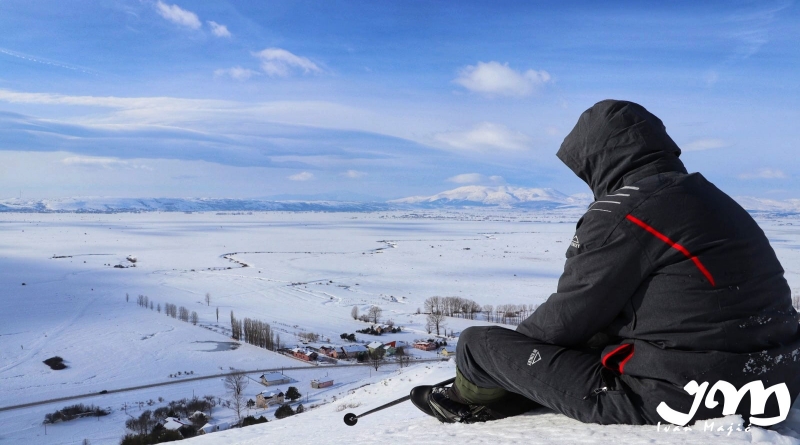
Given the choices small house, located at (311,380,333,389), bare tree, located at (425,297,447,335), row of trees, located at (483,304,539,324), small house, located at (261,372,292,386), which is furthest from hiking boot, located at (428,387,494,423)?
bare tree, located at (425,297,447,335)

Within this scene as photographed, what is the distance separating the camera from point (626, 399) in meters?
1.37

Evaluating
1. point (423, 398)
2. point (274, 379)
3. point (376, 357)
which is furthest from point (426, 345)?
point (423, 398)

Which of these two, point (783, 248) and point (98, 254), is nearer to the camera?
point (783, 248)

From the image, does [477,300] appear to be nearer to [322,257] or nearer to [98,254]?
[322,257]

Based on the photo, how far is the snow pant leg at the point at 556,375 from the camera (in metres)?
1.40

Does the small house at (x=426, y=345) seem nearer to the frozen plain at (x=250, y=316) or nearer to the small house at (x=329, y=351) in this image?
the frozen plain at (x=250, y=316)

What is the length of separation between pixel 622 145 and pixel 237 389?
494 inches

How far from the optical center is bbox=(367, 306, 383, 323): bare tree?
20962 millimetres

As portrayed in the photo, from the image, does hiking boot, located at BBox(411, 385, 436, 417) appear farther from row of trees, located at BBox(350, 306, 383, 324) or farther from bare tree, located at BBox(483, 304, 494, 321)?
row of trees, located at BBox(350, 306, 383, 324)

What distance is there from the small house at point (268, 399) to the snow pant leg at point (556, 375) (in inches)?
426

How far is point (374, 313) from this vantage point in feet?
70.4

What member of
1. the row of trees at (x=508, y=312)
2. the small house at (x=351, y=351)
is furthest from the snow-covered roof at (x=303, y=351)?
the row of trees at (x=508, y=312)

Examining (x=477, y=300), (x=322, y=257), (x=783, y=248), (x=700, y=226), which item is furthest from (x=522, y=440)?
(x=783, y=248)

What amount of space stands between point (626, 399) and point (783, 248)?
4802 cm
